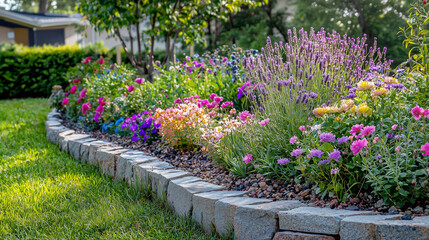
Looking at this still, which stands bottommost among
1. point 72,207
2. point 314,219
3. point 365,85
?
point 72,207

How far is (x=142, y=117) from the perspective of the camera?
4.57 meters

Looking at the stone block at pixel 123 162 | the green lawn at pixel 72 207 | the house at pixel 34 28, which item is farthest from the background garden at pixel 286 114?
the house at pixel 34 28

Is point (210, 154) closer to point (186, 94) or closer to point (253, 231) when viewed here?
point (253, 231)

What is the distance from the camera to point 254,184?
113 inches

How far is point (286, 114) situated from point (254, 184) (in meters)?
0.58

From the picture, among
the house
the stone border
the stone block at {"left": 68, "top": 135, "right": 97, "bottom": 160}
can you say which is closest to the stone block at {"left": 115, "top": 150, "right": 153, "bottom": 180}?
the stone border

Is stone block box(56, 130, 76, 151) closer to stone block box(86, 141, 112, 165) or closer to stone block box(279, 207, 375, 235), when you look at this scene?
stone block box(86, 141, 112, 165)

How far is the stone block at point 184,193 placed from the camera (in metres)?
2.81

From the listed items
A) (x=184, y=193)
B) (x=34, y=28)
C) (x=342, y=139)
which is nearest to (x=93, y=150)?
(x=184, y=193)

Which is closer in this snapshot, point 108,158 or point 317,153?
point 317,153

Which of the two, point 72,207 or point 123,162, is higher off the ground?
point 123,162

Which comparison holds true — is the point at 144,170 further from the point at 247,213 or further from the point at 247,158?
the point at 247,213

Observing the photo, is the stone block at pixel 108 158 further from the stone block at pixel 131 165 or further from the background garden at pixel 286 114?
the background garden at pixel 286 114

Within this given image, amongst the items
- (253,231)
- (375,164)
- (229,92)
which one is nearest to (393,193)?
(375,164)
